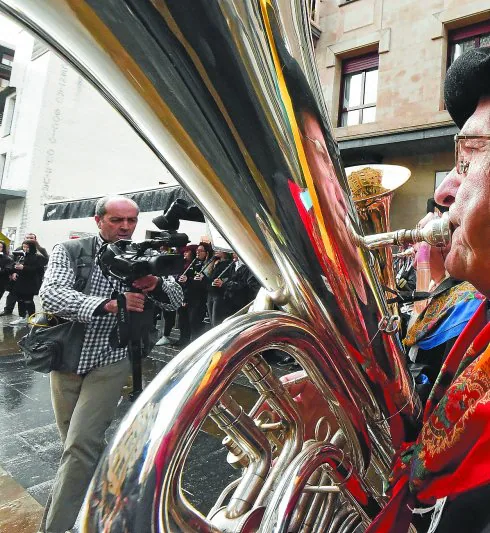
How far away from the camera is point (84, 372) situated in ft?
6.05

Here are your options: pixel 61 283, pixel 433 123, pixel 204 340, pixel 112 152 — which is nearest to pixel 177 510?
pixel 204 340

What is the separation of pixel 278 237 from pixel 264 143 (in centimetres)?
15

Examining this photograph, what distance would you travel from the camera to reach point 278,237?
660 millimetres

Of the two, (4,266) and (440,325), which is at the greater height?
(4,266)

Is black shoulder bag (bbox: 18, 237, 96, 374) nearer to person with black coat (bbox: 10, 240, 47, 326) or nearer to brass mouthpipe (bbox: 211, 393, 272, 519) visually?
brass mouthpipe (bbox: 211, 393, 272, 519)

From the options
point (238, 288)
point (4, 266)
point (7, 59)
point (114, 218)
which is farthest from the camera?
point (7, 59)

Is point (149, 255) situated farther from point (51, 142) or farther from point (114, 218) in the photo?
point (51, 142)

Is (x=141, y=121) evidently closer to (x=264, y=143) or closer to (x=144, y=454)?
(x=264, y=143)

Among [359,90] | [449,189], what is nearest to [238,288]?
[449,189]

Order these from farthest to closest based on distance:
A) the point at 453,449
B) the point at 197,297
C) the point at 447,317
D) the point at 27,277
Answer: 1. the point at 27,277
2. the point at 197,297
3. the point at 447,317
4. the point at 453,449

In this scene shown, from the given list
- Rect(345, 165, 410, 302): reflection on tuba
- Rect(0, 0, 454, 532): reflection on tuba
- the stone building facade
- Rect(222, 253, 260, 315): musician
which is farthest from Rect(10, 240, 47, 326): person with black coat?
Rect(0, 0, 454, 532): reflection on tuba

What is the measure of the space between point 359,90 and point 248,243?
10015 millimetres

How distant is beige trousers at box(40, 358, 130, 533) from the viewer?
169 cm

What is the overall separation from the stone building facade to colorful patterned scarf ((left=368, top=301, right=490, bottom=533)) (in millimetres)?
7733
